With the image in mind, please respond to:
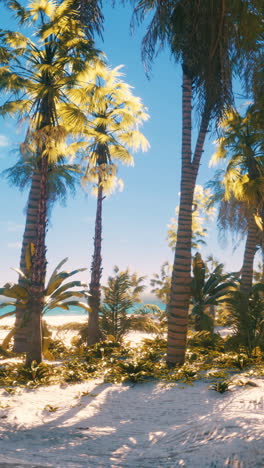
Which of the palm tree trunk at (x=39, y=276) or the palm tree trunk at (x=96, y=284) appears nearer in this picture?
the palm tree trunk at (x=39, y=276)

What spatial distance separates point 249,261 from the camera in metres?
15.7

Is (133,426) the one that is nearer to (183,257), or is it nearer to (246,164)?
(183,257)

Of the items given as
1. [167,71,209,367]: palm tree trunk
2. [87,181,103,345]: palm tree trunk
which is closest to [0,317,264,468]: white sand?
[167,71,209,367]: palm tree trunk

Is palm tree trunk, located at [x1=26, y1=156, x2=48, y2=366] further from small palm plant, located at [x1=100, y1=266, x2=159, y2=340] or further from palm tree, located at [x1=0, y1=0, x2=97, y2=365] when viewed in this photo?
small palm plant, located at [x1=100, y1=266, x2=159, y2=340]

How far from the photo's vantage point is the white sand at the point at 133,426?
4738 mm

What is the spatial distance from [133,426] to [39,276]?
17.6 ft

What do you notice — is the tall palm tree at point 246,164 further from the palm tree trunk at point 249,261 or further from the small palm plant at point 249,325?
the small palm plant at point 249,325

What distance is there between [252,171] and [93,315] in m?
8.09

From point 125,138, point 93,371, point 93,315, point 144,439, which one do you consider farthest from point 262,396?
point 125,138

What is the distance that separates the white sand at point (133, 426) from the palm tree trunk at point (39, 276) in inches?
76.3

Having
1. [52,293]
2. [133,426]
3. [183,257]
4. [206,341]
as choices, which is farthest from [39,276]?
[206,341]

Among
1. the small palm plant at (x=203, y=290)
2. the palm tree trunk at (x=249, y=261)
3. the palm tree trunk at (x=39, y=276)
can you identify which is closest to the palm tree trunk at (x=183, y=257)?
the small palm plant at (x=203, y=290)

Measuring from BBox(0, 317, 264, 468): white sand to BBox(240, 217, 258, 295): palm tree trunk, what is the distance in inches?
291

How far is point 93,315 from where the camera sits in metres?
14.5
